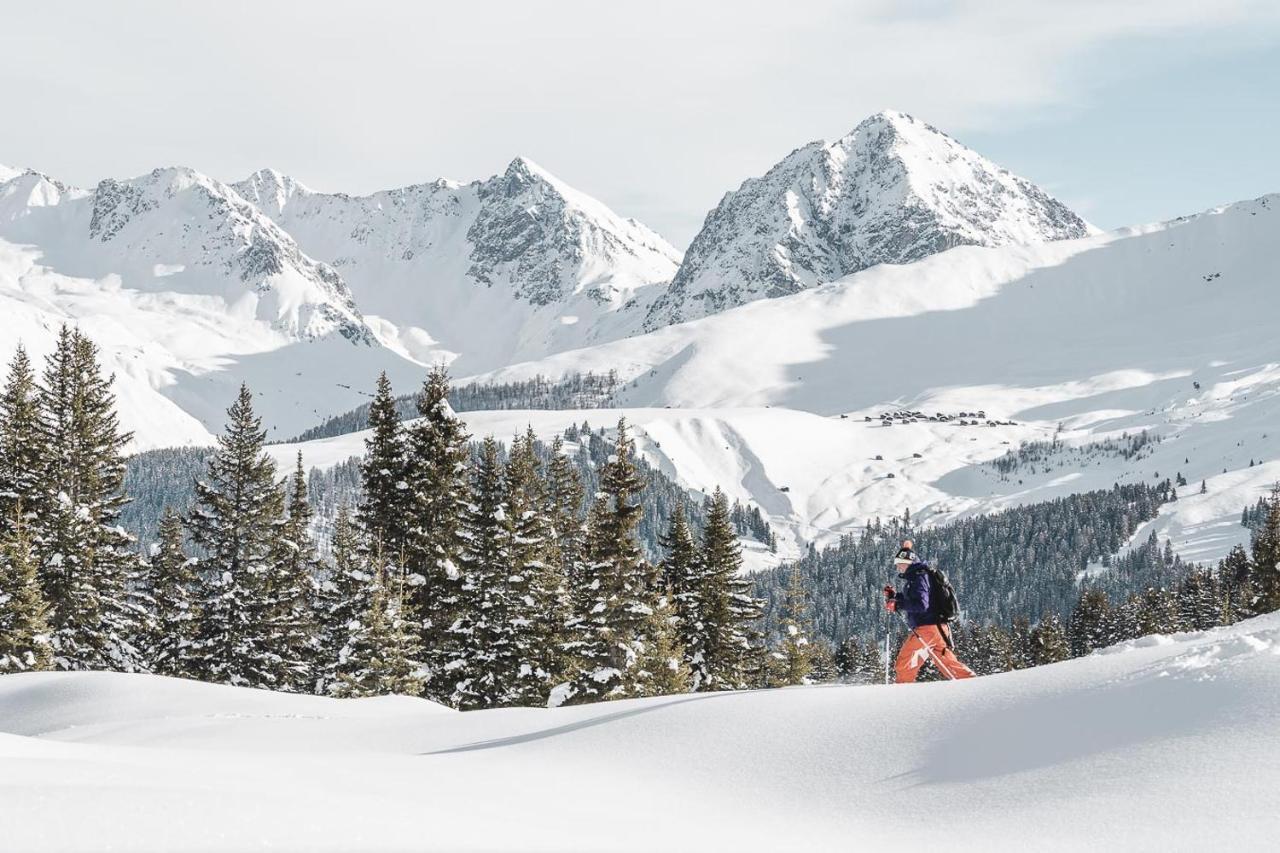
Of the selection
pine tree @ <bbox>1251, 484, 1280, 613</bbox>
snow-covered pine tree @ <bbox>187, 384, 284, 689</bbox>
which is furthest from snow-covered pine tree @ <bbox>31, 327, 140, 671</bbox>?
pine tree @ <bbox>1251, 484, 1280, 613</bbox>

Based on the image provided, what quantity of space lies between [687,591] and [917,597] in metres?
25.9

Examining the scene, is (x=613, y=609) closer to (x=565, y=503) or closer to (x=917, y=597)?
(x=565, y=503)

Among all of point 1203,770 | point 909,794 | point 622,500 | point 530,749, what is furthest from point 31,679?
point 1203,770

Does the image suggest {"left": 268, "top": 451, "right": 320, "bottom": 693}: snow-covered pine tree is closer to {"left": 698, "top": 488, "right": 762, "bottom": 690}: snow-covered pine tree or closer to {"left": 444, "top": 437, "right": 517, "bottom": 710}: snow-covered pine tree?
{"left": 444, "top": 437, "right": 517, "bottom": 710}: snow-covered pine tree

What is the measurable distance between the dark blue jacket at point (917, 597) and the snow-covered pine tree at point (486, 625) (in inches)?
785

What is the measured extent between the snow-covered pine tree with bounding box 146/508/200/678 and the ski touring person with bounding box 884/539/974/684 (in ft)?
91.7

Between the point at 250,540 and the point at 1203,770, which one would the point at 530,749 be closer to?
the point at 1203,770

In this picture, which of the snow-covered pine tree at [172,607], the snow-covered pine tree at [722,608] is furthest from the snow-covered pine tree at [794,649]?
the snow-covered pine tree at [172,607]

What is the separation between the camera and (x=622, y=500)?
36.9 m

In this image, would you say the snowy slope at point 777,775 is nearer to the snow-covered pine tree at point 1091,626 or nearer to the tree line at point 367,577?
the tree line at point 367,577

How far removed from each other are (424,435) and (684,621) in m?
13.2

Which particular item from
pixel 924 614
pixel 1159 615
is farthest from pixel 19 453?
pixel 1159 615

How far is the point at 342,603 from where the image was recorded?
35.7 m

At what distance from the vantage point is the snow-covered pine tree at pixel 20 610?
31688 mm
